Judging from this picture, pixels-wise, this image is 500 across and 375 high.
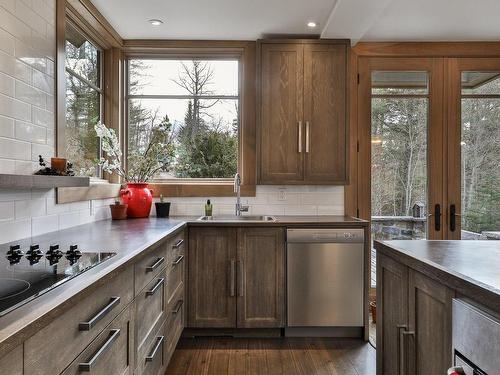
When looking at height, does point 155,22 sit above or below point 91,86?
above

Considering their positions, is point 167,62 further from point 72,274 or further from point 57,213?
point 72,274

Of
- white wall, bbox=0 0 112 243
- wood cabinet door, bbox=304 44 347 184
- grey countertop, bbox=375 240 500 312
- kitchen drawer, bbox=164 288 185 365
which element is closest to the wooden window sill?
wood cabinet door, bbox=304 44 347 184

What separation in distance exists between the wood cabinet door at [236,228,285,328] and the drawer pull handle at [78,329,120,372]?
67.2 inches

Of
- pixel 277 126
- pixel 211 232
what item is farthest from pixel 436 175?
pixel 211 232

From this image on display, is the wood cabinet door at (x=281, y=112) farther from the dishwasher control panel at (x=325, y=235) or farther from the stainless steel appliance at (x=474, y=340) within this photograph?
the stainless steel appliance at (x=474, y=340)

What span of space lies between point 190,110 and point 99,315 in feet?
9.27

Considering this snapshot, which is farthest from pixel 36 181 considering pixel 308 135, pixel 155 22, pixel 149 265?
pixel 308 135

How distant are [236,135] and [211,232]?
3.79 feet

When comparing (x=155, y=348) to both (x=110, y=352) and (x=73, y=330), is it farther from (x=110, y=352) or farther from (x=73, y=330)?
(x=73, y=330)

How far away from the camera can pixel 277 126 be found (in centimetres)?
343

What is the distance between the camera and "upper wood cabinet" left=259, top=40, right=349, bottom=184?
11.2 feet

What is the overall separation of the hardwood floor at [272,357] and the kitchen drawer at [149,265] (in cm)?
87

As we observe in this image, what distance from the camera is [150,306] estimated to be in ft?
6.15

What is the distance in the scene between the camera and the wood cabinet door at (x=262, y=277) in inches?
118
